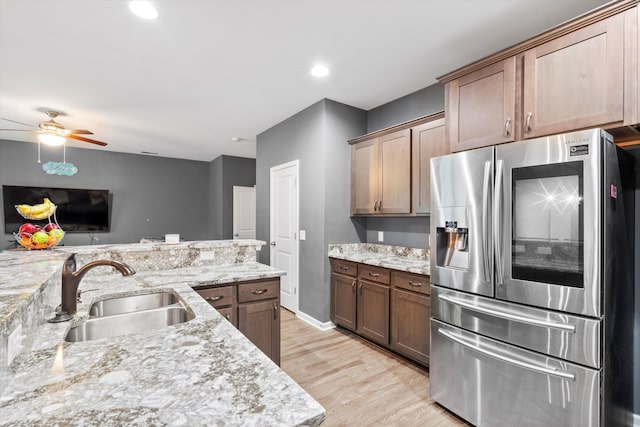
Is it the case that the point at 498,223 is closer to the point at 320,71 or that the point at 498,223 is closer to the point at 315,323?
the point at 320,71

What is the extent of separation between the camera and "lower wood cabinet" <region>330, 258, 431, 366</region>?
262cm

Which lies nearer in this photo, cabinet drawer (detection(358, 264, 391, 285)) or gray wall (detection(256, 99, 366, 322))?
cabinet drawer (detection(358, 264, 391, 285))

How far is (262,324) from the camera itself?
235 cm

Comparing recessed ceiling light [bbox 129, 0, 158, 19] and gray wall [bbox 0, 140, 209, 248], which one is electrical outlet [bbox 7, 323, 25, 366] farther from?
gray wall [bbox 0, 140, 209, 248]

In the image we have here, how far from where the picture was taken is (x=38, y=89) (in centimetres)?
338

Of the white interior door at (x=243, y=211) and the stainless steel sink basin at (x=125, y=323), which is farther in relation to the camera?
the white interior door at (x=243, y=211)

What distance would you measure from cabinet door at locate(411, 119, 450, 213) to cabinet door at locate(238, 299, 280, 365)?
5.55 ft

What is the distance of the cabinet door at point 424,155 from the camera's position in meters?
2.88

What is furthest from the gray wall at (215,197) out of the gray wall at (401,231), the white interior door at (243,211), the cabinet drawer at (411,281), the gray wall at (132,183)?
the cabinet drawer at (411,281)

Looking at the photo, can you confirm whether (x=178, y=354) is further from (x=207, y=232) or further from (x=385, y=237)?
(x=207, y=232)

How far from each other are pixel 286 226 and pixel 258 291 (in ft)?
6.84

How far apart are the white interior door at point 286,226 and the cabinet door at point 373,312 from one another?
1.14 metres

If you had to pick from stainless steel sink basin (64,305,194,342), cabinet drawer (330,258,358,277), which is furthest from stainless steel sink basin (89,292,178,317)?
cabinet drawer (330,258,358,277)

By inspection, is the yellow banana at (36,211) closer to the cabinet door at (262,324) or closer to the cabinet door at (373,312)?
the cabinet door at (262,324)
